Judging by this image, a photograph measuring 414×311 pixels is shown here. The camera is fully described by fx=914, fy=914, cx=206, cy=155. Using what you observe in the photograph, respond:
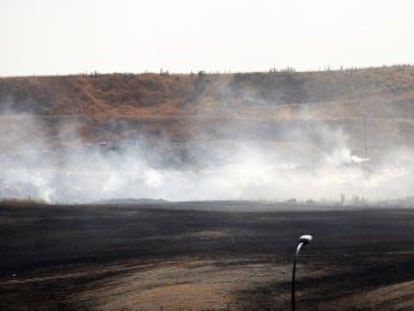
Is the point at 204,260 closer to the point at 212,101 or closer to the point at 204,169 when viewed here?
the point at 204,169

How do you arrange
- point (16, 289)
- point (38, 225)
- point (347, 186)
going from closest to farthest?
point (16, 289) < point (38, 225) < point (347, 186)

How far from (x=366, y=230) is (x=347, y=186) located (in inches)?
1067

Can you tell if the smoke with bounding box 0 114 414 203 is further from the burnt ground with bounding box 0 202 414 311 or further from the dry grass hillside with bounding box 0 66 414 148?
the burnt ground with bounding box 0 202 414 311

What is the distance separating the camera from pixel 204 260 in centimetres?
3631

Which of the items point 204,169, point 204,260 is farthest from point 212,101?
point 204,260

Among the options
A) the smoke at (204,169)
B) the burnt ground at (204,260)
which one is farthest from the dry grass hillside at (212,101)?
the burnt ground at (204,260)

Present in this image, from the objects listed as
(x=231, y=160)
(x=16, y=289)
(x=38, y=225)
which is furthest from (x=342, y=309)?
(x=231, y=160)

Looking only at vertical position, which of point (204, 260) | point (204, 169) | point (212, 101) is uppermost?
point (212, 101)

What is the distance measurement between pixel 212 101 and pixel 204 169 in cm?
3802

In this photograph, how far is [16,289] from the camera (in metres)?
32.6

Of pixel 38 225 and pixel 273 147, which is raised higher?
pixel 273 147

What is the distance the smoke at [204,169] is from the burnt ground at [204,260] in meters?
16.1

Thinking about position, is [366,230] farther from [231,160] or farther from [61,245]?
[231,160]

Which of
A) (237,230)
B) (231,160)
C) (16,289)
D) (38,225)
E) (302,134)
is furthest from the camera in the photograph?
(302,134)
